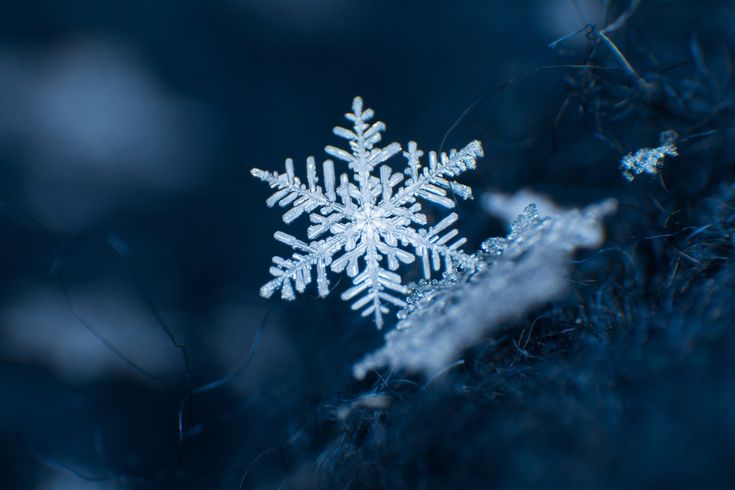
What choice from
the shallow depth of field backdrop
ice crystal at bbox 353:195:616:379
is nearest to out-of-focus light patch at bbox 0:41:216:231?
the shallow depth of field backdrop

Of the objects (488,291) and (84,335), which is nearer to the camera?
(488,291)

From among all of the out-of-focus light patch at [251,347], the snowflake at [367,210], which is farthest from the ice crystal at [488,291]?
the out-of-focus light patch at [251,347]

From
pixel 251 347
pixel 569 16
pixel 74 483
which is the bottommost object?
pixel 74 483

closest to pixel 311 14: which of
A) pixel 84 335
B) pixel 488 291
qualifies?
pixel 488 291

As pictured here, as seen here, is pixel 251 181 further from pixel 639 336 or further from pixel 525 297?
pixel 639 336

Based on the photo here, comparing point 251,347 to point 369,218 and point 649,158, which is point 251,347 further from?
point 649,158

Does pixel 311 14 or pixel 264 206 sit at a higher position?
pixel 311 14
